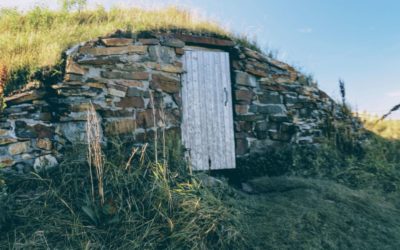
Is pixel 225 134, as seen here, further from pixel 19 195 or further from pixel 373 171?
pixel 19 195

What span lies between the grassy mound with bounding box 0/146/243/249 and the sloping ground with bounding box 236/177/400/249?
14.5 inches

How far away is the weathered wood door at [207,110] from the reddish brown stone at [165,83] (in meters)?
0.23

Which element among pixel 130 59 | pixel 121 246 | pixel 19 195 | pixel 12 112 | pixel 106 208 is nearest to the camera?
pixel 121 246

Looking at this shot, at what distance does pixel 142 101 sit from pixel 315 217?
120 inches

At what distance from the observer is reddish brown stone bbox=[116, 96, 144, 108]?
580 cm

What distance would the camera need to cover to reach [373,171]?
23.0 ft

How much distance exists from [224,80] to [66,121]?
2863mm

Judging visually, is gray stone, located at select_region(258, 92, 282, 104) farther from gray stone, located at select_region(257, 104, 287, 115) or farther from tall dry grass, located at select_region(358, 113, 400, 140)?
tall dry grass, located at select_region(358, 113, 400, 140)

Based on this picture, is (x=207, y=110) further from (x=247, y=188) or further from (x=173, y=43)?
(x=247, y=188)

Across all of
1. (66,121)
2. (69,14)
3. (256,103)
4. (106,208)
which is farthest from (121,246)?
(69,14)

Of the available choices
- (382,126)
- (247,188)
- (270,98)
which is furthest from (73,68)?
(382,126)

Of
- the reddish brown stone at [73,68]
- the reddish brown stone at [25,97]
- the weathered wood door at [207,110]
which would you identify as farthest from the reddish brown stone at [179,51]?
the reddish brown stone at [25,97]

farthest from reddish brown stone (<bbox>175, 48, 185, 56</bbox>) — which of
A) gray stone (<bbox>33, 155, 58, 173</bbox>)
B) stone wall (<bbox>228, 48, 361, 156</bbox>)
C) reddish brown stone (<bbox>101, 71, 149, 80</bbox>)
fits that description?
gray stone (<bbox>33, 155, 58, 173</bbox>)

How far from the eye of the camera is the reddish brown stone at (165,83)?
6.11 meters
